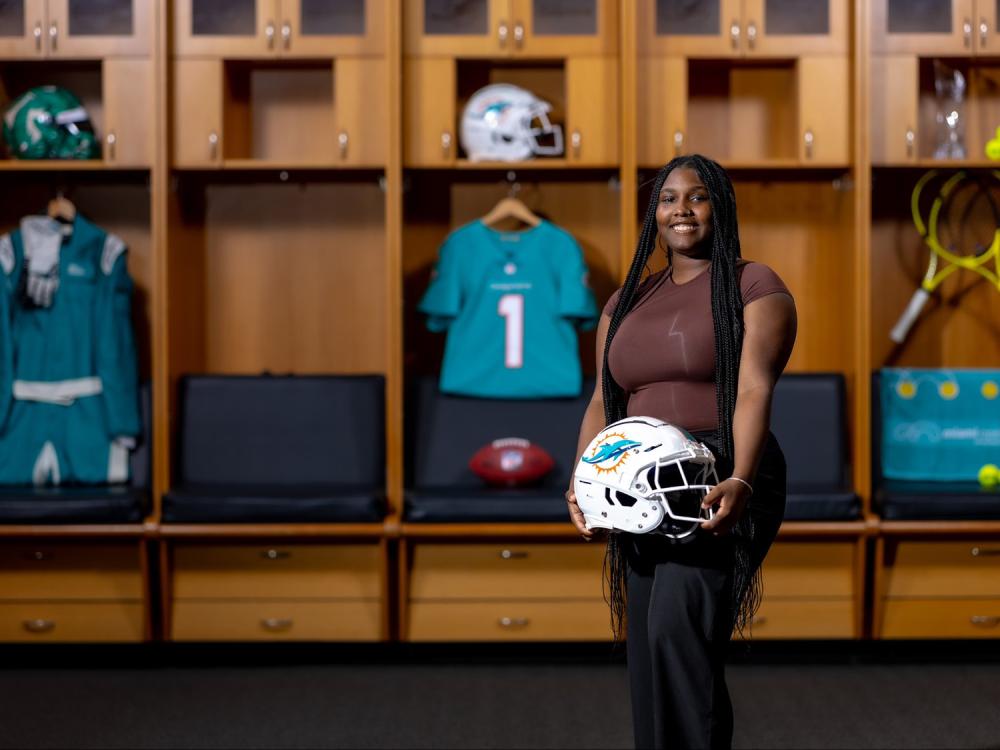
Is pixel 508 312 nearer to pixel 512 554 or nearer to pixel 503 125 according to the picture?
pixel 503 125

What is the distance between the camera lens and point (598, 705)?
3113 mm

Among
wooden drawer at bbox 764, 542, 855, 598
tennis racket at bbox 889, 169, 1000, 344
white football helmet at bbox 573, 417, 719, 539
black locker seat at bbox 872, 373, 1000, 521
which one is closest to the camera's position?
white football helmet at bbox 573, 417, 719, 539

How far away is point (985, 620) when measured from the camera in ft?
11.7

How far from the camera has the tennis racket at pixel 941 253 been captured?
12.6ft

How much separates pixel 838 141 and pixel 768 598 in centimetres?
152

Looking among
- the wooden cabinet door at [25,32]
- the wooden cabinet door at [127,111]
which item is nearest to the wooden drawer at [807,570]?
the wooden cabinet door at [127,111]

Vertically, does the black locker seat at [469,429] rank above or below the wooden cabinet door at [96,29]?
below

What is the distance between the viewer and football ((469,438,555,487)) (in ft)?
12.0

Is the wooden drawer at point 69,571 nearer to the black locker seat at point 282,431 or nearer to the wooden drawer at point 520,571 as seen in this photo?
the black locker seat at point 282,431

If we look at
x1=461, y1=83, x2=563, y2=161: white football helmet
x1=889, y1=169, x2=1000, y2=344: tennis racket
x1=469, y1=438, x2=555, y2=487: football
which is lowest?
x1=469, y1=438, x2=555, y2=487: football

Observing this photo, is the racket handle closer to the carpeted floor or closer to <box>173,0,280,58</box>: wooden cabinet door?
the carpeted floor

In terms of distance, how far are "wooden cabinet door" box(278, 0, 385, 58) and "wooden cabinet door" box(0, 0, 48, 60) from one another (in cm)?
78

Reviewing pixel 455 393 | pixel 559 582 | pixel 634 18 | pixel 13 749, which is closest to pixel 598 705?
pixel 559 582

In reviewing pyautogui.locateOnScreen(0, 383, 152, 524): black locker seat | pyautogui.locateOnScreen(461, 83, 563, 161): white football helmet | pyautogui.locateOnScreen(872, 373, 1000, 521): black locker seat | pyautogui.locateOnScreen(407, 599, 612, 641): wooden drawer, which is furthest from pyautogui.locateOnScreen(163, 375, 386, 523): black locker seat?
pyautogui.locateOnScreen(872, 373, 1000, 521): black locker seat
